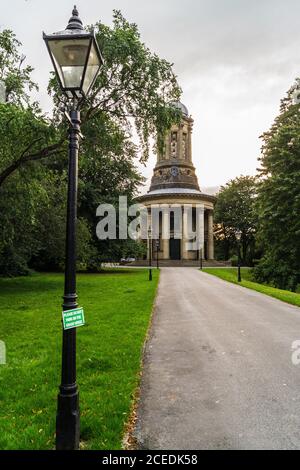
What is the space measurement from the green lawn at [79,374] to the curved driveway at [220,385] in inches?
13.5

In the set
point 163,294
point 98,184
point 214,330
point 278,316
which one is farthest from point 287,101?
point 214,330

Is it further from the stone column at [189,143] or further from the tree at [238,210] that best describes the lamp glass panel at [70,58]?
the stone column at [189,143]

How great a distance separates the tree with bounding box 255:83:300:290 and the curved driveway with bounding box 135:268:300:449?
17.3 m

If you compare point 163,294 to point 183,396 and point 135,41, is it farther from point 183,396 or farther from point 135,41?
point 183,396

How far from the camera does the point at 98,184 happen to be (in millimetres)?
42062

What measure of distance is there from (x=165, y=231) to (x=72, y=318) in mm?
61271

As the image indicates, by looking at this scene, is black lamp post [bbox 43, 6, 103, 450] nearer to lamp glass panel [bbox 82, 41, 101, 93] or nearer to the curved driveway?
lamp glass panel [bbox 82, 41, 101, 93]

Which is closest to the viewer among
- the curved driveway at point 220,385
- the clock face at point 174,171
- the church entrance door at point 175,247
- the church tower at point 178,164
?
Result: the curved driveway at point 220,385

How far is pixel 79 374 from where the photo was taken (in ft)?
20.4

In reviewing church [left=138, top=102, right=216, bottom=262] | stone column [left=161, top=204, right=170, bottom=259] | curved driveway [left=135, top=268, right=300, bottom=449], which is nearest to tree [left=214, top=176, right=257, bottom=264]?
church [left=138, top=102, right=216, bottom=262]

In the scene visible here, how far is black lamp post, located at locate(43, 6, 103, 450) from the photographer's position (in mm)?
3908

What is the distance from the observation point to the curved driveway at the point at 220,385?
13.9ft

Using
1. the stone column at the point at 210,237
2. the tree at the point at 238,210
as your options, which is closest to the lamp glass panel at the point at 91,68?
the tree at the point at 238,210

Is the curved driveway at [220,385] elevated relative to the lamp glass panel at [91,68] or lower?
lower
